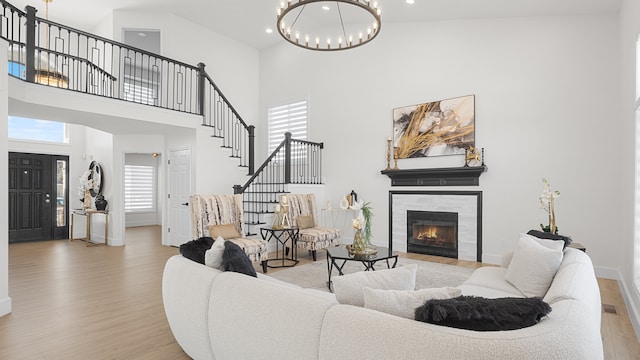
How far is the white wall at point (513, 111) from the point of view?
4727 mm

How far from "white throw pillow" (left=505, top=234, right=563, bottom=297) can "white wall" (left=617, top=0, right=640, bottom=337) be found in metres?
1.33

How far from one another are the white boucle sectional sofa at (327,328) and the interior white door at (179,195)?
486cm

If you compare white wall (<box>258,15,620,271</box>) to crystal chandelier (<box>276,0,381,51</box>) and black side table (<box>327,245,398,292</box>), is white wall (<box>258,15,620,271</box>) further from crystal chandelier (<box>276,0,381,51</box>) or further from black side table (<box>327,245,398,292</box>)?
black side table (<box>327,245,398,292</box>)

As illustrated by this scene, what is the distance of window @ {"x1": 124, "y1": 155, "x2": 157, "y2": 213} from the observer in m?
11.0

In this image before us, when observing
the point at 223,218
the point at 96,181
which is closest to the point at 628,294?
the point at 223,218

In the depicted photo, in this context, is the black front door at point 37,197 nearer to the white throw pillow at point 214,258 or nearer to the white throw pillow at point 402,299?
the white throw pillow at point 214,258

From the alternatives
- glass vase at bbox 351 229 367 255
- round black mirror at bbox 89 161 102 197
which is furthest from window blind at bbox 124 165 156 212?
glass vase at bbox 351 229 367 255

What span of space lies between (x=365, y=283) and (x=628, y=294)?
12.0 feet

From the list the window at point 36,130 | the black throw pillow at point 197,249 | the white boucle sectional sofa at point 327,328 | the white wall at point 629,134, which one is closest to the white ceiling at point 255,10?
the white wall at point 629,134

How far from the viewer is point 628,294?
362 centimetres

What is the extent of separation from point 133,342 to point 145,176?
383 inches

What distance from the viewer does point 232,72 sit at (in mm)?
8492

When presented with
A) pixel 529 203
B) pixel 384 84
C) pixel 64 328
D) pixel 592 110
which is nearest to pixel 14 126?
pixel 64 328

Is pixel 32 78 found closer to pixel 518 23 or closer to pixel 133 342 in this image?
pixel 133 342
